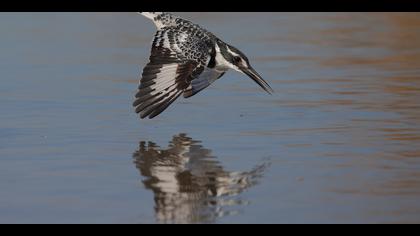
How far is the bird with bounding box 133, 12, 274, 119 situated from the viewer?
862cm

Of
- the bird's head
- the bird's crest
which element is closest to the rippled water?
the bird's head

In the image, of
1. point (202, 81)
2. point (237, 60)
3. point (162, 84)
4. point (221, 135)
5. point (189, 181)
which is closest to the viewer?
point (189, 181)

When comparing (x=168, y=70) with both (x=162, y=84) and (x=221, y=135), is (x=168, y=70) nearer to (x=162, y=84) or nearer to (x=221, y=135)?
(x=162, y=84)

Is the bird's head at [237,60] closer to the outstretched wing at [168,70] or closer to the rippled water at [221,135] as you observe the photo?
the outstretched wing at [168,70]

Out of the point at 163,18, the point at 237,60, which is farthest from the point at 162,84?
the point at 163,18

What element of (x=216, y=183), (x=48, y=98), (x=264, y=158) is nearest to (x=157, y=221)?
(x=216, y=183)

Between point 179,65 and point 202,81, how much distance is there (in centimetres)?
83

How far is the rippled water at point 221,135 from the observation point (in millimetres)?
6246

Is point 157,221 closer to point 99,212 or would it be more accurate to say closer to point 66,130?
point 99,212

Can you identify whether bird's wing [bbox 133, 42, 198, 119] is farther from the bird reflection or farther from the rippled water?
the bird reflection

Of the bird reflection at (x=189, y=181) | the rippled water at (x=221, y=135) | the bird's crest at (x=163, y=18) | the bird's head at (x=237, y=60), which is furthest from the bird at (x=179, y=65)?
the bird reflection at (x=189, y=181)

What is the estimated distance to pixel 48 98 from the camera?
33.2 feet

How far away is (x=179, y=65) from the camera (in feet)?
28.8
